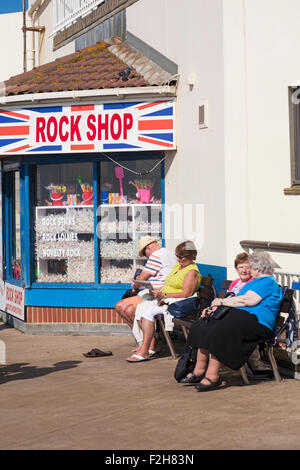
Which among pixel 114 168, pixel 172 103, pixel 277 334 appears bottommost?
pixel 277 334

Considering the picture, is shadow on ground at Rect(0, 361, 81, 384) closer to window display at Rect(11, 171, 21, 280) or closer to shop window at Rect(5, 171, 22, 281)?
window display at Rect(11, 171, 21, 280)

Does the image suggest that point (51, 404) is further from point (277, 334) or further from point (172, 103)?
point (172, 103)

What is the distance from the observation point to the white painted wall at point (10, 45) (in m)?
22.8

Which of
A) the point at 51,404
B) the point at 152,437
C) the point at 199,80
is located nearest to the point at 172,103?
the point at 199,80

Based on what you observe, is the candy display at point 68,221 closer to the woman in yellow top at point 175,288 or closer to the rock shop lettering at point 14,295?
the rock shop lettering at point 14,295

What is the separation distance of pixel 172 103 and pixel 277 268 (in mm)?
3242

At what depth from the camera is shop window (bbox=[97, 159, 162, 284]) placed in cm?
1142

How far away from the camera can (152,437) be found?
5.71m

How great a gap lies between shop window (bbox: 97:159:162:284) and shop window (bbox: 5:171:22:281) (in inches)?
74.7

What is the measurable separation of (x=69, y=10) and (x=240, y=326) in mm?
9074

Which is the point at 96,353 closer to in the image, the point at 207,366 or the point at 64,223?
the point at 207,366

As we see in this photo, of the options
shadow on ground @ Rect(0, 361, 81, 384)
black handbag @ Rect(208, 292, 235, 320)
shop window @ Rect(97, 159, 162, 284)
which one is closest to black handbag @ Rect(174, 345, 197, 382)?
black handbag @ Rect(208, 292, 235, 320)

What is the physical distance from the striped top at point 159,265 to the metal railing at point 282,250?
3.20ft

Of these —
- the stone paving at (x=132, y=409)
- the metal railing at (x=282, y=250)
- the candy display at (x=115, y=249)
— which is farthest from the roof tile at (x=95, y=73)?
the stone paving at (x=132, y=409)
